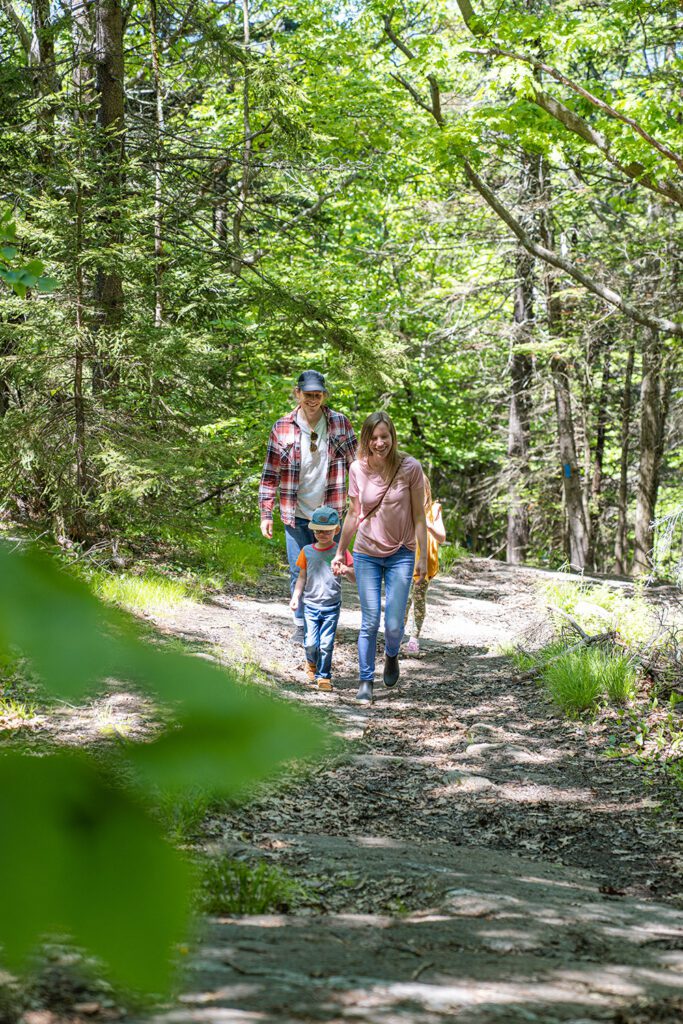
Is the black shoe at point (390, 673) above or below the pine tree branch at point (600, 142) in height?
below

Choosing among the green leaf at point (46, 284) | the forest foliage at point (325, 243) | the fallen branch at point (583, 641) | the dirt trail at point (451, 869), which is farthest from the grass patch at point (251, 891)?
the fallen branch at point (583, 641)

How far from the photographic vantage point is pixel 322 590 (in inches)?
279

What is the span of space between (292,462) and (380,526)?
39.2 inches

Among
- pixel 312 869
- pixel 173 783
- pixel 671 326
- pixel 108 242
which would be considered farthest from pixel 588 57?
pixel 173 783

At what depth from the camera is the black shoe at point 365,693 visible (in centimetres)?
720

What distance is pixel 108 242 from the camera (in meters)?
9.88

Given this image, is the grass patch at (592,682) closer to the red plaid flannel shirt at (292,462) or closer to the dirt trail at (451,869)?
the dirt trail at (451,869)

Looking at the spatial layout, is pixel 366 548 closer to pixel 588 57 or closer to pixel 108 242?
pixel 108 242

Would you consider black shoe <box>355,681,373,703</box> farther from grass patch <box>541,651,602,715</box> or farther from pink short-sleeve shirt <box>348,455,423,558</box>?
grass patch <box>541,651,602,715</box>

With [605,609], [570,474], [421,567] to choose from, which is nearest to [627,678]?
[421,567]

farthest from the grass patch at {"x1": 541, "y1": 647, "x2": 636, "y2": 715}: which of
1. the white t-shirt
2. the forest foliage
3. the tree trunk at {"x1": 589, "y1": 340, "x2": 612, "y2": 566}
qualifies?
the tree trunk at {"x1": 589, "y1": 340, "x2": 612, "y2": 566}

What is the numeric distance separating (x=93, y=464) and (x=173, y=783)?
9197 mm

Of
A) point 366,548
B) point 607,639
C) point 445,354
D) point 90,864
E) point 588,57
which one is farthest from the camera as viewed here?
point 445,354

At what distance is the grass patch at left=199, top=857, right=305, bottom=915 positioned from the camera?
2.93 meters
